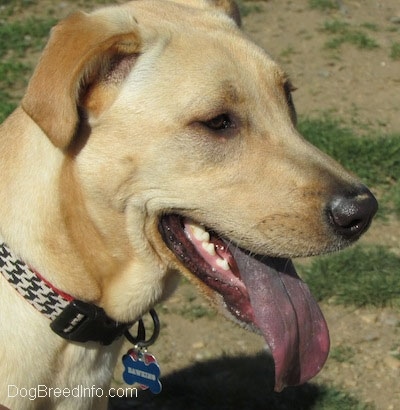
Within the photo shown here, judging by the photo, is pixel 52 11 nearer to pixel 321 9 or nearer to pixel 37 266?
pixel 321 9

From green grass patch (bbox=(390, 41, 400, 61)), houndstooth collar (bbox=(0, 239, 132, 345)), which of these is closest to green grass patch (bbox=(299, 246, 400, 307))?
houndstooth collar (bbox=(0, 239, 132, 345))

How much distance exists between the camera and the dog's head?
9.93 feet

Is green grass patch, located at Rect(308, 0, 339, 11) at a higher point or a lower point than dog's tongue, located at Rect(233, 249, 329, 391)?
lower

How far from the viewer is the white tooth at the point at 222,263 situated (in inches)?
127

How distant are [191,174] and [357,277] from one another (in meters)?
2.55

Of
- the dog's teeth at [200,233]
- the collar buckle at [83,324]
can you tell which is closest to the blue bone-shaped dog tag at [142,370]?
the collar buckle at [83,324]

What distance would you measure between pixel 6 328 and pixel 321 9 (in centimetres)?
711

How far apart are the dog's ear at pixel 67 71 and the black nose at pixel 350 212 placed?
92cm

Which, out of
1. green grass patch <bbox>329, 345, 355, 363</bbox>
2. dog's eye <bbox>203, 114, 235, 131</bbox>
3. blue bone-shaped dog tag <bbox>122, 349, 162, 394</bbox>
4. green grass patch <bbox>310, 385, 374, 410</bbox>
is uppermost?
dog's eye <bbox>203, 114, 235, 131</bbox>

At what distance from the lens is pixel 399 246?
578 centimetres

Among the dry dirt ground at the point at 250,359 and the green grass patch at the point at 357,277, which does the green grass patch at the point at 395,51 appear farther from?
the green grass patch at the point at 357,277

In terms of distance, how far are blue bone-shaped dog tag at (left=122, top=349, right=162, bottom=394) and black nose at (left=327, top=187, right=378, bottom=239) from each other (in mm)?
1058

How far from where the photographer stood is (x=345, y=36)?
29.2ft

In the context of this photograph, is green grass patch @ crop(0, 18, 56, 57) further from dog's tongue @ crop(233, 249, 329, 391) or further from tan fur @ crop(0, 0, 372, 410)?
dog's tongue @ crop(233, 249, 329, 391)
